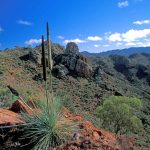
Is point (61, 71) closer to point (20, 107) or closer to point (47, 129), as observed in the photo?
point (20, 107)

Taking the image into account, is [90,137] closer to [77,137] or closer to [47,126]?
[77,137]

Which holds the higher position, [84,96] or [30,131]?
[30,131]

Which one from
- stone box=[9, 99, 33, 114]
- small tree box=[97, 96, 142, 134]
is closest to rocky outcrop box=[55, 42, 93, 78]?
small tree box=[97, 96, 142, 134]

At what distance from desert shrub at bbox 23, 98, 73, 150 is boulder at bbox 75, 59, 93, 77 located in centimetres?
6199

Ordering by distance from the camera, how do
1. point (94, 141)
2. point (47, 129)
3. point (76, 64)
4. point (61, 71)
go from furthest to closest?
1. point (76, 64)
2. point (61, 71)
3. point (47, 129)
4. point (94, 141)

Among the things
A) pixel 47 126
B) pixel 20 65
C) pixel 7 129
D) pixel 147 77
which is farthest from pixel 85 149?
pixel 147 77

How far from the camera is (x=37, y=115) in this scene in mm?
7680

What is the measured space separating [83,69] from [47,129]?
63.4 m

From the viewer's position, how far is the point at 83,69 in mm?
70625

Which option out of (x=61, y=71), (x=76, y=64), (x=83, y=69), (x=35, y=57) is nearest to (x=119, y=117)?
(x=61, y=71)

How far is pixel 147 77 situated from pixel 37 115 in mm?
110647

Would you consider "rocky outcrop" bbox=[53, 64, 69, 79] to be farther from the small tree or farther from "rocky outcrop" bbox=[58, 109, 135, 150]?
"rocky outcrop" bbox=[58, 109, 135, 150]

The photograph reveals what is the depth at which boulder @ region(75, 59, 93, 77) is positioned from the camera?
70.0 m

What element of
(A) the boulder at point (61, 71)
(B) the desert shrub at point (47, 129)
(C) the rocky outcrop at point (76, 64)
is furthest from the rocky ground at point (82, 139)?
(C) the rocky outcrop at point (76, 64)
